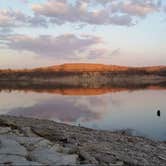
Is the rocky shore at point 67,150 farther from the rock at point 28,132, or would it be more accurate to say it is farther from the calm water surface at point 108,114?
the calm water surface at point 108,114

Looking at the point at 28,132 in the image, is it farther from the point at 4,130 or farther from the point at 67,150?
the point at 67,150

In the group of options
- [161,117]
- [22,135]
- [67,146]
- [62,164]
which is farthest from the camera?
[161,117]

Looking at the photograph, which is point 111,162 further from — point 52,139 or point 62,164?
point 52,139

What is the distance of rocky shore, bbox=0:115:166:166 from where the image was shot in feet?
23.3

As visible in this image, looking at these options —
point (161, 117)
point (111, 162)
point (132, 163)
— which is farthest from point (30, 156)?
point (161, 117)

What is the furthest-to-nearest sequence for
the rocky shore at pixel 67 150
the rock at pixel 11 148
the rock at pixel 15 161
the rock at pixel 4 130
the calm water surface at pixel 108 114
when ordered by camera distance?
the calm water surface at pixel 108 114 → the rock at pixel 4 130 → the rock at pixel 11 148 → the rocky shore at pixel 67 150 → the rock at pixel 15 161

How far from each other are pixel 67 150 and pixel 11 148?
116cm

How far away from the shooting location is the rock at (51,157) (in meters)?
6.90

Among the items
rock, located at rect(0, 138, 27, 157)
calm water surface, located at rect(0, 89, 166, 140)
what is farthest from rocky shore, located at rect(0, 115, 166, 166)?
calm water surface, located at rect(0, 89, 166, 140)

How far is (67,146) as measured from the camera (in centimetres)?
854

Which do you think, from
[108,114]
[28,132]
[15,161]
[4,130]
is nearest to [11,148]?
[15,161]

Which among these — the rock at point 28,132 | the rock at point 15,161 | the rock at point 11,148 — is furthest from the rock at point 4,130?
the rock at point 15,161

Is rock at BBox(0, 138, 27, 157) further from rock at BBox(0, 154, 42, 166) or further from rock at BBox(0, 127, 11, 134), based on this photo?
rock at BBox(0, 127, 11, 134)

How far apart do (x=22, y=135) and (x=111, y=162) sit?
2.65 m
